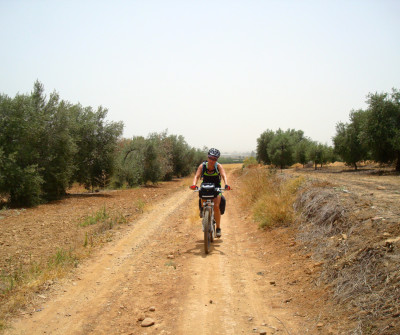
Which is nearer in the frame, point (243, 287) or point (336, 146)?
point (243, 287)

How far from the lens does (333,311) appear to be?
4.02m

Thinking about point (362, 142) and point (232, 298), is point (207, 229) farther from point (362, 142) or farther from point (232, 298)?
point (362, 142)

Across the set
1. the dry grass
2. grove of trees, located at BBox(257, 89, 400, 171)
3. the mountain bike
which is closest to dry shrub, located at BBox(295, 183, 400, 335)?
the mountain bike

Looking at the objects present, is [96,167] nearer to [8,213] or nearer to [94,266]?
[8,213]

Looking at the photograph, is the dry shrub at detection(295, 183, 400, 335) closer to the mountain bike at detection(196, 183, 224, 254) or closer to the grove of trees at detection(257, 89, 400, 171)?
the mountain bike at detection(196, 183, 224, 254)

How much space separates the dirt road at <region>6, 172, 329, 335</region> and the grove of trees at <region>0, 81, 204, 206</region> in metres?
10.6

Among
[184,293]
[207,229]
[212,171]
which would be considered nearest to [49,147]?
[212,171]

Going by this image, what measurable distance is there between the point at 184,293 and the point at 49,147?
55.3 ft

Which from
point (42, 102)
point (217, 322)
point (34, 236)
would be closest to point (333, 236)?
point (217, 322)

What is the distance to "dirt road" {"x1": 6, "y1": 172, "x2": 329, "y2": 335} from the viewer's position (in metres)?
4.09

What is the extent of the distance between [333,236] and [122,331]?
4136 millimetres

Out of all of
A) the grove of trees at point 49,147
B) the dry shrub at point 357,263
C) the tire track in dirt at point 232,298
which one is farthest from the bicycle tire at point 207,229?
the grove of trees at point 49,147

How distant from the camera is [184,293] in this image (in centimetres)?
508

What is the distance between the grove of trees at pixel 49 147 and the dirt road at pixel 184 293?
10642 millimetres
